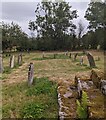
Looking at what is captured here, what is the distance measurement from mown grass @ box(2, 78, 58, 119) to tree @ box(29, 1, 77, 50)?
46.4 m

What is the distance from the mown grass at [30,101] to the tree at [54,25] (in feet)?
152

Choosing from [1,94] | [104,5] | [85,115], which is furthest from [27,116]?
[104,5]

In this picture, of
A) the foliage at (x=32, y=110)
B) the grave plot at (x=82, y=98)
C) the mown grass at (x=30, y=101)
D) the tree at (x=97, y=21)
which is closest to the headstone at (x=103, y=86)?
the grave plot at (x=82, y=98)

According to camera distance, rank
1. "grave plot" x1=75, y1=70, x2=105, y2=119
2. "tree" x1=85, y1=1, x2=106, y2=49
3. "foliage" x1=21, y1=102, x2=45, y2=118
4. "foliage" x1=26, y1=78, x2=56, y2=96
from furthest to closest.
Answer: "tree" x1=85, y1=1, x2=106, y2=49 < "foliage" x1=26, y1=78, x2=56, y2=96 < "foliage" x1=21, y1=102, x2=45, y2=118 < "grave plot" x1=75, y1=70, x2=105, y2=119

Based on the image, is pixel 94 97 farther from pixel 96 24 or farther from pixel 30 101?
pixel 96 24

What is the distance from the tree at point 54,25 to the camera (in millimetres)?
58719

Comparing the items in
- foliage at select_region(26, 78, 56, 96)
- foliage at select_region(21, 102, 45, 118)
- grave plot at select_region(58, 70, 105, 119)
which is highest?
grave plot at select_region(58, 70, 105, 119)

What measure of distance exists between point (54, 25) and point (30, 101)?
51882 millimetres

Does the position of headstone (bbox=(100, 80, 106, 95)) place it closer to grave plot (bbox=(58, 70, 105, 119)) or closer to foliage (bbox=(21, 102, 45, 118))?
grave plot (bbox=(58, 70, 105, 119))

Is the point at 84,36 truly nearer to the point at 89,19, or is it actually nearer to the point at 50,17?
the point at 89,19

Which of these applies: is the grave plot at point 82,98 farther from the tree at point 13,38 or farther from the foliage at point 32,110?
the tree at point 13,38

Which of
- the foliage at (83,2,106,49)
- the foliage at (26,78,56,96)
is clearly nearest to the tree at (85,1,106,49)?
the foliage at (83,2,106,49)

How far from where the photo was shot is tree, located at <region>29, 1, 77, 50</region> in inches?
2312

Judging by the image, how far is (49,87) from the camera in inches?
430
